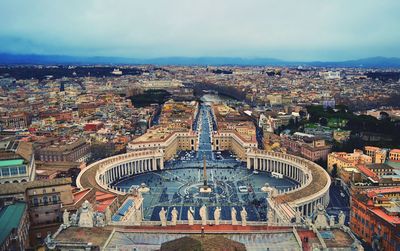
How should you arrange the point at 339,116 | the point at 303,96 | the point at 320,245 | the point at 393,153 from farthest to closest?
the point at 303,96 → the point at 339,116 → the point at 393,153 → the point at 320,245

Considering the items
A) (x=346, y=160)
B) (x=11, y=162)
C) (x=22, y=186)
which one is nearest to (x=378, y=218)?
(x=346, y=160)

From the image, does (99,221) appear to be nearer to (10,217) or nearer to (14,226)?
(14,226)

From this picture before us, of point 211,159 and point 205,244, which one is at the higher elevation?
point 205,244

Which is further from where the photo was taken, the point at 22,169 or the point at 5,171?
the point at 22,169

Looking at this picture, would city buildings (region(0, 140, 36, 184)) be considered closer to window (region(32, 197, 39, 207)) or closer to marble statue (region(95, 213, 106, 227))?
window (region(32, 197, 39, 207))

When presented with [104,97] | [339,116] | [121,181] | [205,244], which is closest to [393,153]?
[339,116]

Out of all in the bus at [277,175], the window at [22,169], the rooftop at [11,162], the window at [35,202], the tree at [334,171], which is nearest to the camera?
the window at [35,202]

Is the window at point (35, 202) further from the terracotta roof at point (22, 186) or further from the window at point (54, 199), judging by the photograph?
the window at point (54, 199)

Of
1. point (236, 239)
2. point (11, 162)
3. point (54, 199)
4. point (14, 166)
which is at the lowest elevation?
point (54, 199)

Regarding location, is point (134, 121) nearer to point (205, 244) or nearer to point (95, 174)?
point (95, 174)

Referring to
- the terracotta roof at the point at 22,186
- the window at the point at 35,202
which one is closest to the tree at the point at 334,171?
the terracotta roof at the point at 22,186

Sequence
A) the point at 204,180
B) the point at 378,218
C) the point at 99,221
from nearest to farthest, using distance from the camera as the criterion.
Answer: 1. the point at 99,221
2. the point at 378,218
3. the point at 204,180
